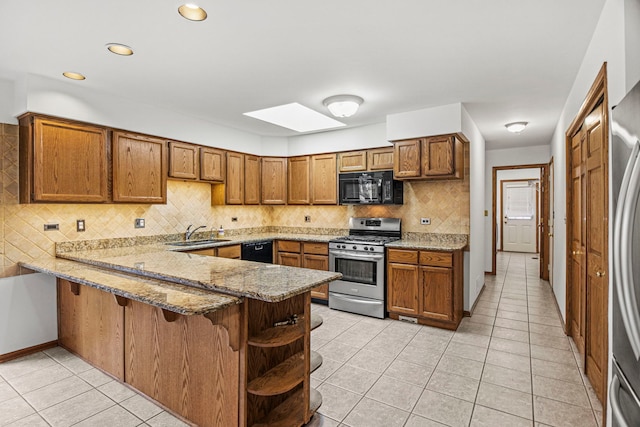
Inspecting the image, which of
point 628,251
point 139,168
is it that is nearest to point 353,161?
point 139,168

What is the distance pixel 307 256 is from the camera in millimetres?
4684

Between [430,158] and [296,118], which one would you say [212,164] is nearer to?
[296,118]

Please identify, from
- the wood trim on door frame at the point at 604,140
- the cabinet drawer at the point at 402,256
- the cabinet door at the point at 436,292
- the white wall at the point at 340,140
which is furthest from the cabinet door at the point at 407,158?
the wood trim on door frame at the point at 604,140

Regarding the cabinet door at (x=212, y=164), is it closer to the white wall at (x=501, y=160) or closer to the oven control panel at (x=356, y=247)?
the oven control panel at (x=356, y=247)

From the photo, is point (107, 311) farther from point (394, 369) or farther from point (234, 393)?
point (394, 369)

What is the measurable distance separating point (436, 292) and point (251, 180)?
3.07 m

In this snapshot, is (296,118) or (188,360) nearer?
(188,360)

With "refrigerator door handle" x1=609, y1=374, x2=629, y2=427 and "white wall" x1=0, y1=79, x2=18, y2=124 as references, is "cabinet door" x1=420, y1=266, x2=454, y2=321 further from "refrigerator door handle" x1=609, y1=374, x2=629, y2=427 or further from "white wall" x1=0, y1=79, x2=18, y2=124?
"white wall" x1=0, y1=79, x2=18, y2=124

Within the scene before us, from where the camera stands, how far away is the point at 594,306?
96.7 inches

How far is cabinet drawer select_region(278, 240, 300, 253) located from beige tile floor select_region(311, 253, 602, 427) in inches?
41.9

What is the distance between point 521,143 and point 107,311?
6597 millimetres

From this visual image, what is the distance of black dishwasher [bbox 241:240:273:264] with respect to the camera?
449 cm

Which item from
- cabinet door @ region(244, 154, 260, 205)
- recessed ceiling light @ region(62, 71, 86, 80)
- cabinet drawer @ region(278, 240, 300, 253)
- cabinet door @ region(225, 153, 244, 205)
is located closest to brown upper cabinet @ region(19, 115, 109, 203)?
recessed ceiling light @ region(62, 71, 86, 80)

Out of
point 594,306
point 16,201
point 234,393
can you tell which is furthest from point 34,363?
point 594,306
